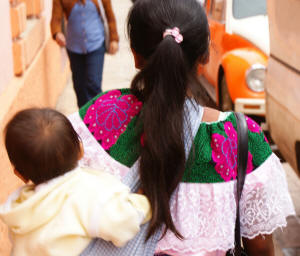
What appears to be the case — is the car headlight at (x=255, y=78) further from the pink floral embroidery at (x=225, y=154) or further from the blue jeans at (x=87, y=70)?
the pink floral embroidery at (x=225, y=154)

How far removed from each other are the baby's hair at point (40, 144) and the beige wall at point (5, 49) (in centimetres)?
260

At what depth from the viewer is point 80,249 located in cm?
165

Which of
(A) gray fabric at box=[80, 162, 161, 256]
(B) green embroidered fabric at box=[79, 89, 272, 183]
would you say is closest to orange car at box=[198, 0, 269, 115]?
(B) green embroidered fabric at box=[79, 89, 272, 183]

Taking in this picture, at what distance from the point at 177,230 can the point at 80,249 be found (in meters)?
0.31

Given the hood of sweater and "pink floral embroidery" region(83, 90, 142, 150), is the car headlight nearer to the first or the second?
"pink floral embroidery" region(83, 90, 142, 150)

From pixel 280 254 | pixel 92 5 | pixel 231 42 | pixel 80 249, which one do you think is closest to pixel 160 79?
pixel 80 249

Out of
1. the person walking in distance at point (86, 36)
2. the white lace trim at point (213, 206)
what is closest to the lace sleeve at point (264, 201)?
the white lace trim at point (213, 206)

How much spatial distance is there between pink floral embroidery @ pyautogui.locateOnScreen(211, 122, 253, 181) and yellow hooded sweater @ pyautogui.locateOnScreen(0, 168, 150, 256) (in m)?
0.27

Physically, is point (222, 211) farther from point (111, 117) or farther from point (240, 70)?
point (240, 70)

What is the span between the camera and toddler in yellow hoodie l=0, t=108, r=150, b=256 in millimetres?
1608

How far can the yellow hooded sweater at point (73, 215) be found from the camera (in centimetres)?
160

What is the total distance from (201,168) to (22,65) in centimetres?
356

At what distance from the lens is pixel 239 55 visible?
5879 millimetres

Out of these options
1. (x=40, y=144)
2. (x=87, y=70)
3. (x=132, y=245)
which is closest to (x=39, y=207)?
(x=40, y=144)
